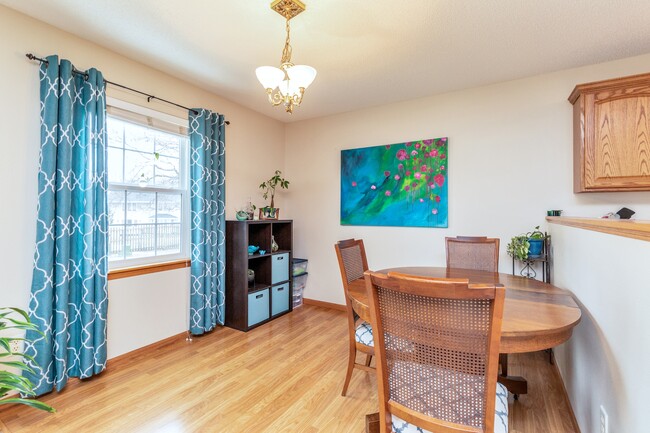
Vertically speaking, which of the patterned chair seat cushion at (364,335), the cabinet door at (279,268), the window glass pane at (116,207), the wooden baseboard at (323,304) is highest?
the window glass pane at (116,207)

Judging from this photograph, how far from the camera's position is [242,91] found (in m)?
3.18

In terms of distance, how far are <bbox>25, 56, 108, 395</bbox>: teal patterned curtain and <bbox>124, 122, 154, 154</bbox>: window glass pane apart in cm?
31

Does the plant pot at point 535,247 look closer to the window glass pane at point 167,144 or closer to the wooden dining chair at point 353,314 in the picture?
the wooden dining chair at point 353,314

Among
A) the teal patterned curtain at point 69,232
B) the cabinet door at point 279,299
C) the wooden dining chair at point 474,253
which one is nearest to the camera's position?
the teal patterned curtain at point 69,232

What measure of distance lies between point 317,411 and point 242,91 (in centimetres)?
299

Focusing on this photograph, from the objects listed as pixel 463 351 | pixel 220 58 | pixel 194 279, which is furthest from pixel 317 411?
pixel 220 58

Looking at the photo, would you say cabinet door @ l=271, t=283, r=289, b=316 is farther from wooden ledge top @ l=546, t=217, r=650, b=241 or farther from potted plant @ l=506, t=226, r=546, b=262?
wooden ledge top @ l=546, t=217, r=650, b=241

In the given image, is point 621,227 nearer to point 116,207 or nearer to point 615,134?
point 615,134

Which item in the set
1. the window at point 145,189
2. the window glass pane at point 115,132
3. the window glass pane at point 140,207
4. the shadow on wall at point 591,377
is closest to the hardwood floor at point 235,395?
the shadow on wall at point 591,377

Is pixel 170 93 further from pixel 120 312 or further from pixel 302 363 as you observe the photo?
pixel 302 363

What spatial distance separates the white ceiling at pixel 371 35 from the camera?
188 centimetres

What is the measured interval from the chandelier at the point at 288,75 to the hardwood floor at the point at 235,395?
191 cm

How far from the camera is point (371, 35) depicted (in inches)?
85.2

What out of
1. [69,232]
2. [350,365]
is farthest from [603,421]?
[69,232]
